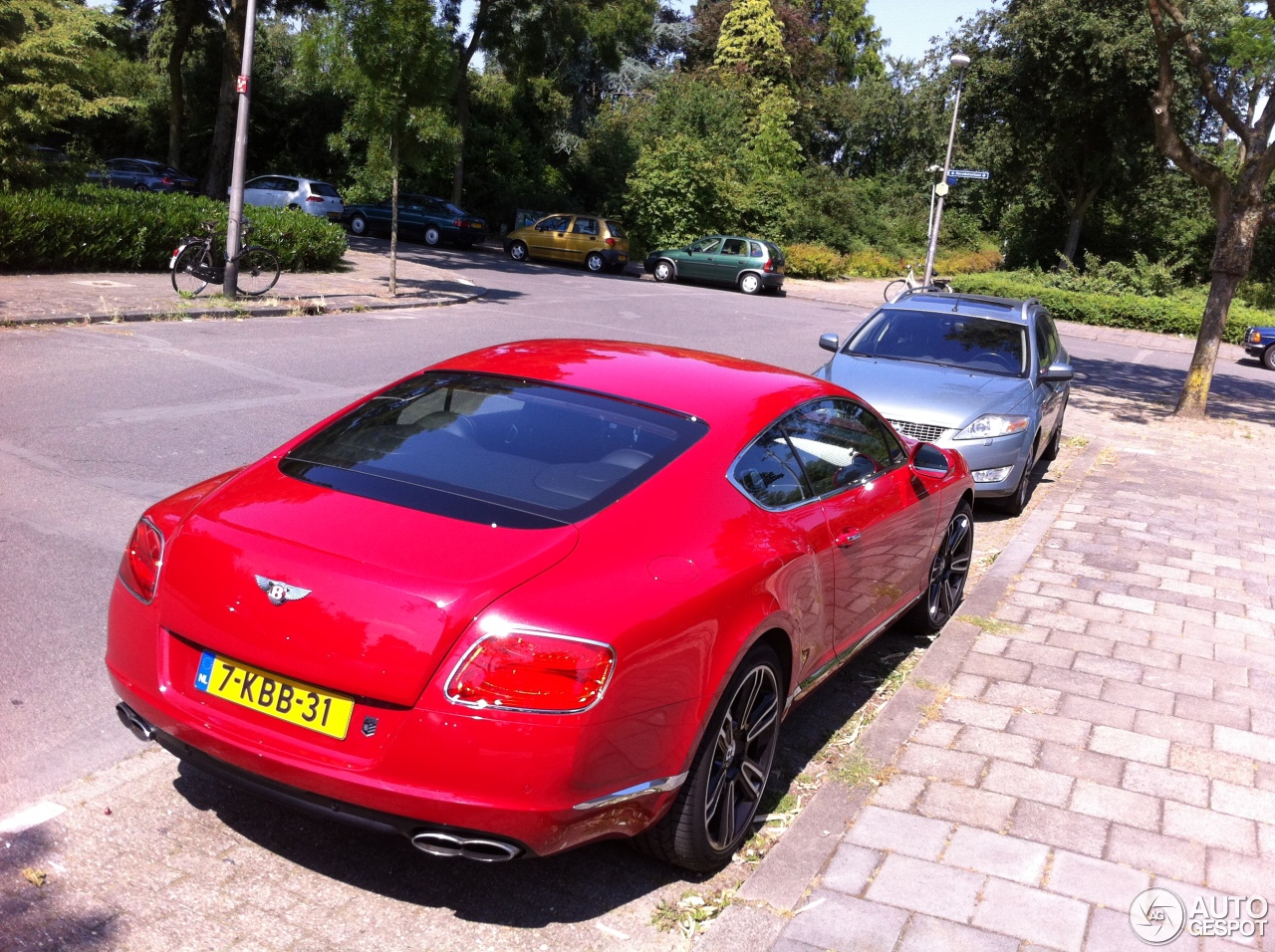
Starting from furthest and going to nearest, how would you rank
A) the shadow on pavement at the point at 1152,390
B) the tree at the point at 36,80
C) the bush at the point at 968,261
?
the bush at the point at 968,261, the tree at the point at 36,80, the shadow on pavement at the point at 1152,390

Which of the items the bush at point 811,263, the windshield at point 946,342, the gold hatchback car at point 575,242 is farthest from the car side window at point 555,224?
the windshield at point 946,342

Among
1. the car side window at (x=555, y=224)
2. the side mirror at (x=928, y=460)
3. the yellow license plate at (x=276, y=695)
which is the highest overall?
the car side window at (x=555, y=224)

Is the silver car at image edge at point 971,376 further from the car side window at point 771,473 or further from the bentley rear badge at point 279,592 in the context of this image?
the bentley rear badge at point 279,592

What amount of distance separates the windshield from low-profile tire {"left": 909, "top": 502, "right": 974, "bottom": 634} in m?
3.58

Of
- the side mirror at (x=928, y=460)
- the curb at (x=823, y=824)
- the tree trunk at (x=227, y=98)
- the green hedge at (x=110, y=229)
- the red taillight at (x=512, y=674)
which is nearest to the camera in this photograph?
the red taillight at (x=512, y=674)

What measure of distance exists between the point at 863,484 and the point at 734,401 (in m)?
0.90

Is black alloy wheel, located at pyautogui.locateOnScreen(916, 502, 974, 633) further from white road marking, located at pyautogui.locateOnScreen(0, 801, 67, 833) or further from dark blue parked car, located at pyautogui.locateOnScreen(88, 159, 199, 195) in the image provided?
dark blue parked car, located at pyautogui.locateOnScreen(88, 159, 199, 195)

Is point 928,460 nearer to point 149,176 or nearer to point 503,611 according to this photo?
point 503,611

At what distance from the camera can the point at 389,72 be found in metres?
19.1

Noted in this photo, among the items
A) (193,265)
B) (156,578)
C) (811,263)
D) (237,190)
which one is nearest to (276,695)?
(156,578)

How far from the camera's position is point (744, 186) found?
1624 inches

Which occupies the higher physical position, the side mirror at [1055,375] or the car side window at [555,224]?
the car side window at [555,224]

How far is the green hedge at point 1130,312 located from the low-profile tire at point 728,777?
30825mm

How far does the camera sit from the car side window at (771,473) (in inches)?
157
